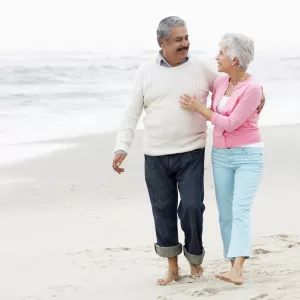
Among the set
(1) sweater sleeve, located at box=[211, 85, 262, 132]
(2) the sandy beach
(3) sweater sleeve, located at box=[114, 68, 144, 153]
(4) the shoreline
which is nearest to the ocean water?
(4) the shoreline

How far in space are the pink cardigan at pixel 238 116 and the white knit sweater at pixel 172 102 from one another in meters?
0.12

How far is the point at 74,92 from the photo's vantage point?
21.2 metres

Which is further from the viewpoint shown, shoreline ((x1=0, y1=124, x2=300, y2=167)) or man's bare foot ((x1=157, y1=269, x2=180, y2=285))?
shoreline ((x1=0, y1=124, x2=300, y2=167))

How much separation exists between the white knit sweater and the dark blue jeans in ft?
0.24

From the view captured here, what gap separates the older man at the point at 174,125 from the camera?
15.5 feet

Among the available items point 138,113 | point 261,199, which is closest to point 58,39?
point 261,199

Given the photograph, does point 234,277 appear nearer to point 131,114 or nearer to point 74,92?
point 131,114

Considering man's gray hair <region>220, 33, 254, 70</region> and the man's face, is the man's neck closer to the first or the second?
the man's face

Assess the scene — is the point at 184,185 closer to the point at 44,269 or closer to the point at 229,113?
the point at 229,113

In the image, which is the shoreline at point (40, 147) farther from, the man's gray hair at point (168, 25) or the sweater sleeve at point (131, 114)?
the man's gray hair at point (168, 25)

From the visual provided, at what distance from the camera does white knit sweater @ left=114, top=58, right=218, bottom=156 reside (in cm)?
474

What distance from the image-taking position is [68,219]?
7.43 meters

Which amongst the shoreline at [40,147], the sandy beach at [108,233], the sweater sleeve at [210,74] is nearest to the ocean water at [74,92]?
the shoreline at [40,147]

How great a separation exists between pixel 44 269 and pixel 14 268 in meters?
0.25
